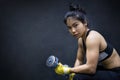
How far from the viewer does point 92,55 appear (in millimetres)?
1634

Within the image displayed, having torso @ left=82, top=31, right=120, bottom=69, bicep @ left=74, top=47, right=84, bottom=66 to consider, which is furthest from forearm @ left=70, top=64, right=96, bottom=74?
bicep @ left=74, top=47, right=84, bottom=66

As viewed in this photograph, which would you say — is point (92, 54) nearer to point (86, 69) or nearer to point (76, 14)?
point (86, 69)

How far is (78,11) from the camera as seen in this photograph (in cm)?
177

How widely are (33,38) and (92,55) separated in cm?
98

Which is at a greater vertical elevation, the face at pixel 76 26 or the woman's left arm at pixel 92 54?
the face at pixel 76 26

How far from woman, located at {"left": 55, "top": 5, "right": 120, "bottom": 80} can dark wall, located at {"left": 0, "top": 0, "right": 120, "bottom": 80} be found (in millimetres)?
677

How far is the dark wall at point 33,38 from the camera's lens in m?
2.45

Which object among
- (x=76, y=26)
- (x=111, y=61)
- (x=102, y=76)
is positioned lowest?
(x=102, y=76)

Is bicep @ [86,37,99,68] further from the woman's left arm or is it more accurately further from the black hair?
the black hair

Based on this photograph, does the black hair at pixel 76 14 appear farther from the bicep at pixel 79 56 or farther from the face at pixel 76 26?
the bicep at pixel 79 56

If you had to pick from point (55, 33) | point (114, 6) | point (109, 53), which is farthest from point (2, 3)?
point (109, 53)

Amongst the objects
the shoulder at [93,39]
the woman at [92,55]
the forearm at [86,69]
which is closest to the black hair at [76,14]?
the woman at [92,55]

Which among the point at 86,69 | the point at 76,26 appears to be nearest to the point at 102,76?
the point at 86,69

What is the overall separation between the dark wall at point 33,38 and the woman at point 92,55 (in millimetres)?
677
